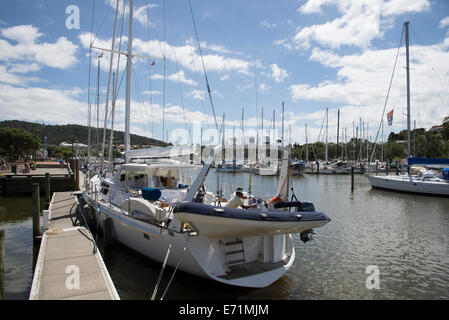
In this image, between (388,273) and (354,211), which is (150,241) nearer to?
(388,273)

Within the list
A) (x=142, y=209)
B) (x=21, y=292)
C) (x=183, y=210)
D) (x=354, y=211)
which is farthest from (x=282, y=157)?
(x=354, y=211)

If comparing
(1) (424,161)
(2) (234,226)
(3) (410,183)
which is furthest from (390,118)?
(2) (234,226)

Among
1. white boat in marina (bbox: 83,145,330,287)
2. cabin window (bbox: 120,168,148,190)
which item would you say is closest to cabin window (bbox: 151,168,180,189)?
cabin window (bbox: 120,168,148,190)

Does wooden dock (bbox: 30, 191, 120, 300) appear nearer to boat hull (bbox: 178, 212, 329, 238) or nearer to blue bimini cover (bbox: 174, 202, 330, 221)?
boat hull (bbox: 178, 212, 329, 238)

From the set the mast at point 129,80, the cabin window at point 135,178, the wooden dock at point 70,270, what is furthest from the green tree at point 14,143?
the wooden dock at point 70,270

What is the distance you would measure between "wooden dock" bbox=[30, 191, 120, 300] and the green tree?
200 ft

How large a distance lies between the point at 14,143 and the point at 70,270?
6558cm

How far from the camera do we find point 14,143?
194 ft

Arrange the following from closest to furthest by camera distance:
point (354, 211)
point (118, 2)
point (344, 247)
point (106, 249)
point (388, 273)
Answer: point (388, 273) < point (106, 249) < point (344, 247) < point (118, 2) < point (354, 211)

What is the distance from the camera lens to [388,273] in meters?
8.99

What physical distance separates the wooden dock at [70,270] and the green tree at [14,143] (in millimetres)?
60839

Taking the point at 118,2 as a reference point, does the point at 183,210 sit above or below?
below

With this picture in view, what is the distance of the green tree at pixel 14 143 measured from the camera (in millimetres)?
58094
